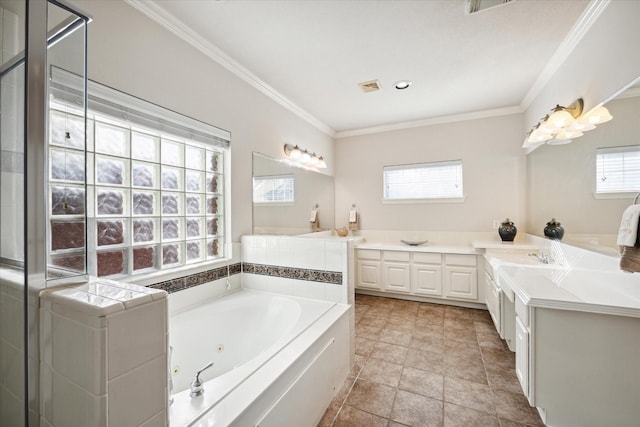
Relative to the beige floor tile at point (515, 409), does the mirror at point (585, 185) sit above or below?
above

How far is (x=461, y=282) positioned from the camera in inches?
129

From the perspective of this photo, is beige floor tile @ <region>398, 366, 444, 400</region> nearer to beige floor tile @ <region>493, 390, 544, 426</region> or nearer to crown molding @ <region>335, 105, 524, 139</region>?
beige floor tile @ <region>493, 390, 544, 426</region>

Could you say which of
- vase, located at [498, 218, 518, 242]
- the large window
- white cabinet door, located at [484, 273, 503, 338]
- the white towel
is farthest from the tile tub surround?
vase, located at [498, 218, 518, 242]

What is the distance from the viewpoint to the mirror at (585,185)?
1573 mm

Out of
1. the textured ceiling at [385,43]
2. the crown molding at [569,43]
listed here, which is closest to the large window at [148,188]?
the textured ceiling at [385,43]

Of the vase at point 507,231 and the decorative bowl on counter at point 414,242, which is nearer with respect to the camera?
the vase at point 507,231

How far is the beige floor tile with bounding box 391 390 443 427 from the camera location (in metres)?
1.58

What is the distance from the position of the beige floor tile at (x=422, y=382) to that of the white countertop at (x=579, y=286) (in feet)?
2.78

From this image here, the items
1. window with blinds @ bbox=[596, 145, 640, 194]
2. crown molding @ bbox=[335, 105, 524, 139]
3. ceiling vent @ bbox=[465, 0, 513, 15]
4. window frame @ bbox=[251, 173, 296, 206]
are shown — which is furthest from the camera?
crown molding @ bbox=[335, 105, 524, 139]

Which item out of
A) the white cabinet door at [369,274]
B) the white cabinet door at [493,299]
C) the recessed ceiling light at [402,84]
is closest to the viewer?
the white cabinet door at [493,299]

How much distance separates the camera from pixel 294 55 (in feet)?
7.57

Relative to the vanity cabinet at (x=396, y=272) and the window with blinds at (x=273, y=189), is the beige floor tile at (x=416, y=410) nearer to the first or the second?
the vanity cabinet at (x=396, y=272)

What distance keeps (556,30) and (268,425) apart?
10.4 feet

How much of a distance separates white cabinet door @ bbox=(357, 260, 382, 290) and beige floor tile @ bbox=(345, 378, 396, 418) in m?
1.86
